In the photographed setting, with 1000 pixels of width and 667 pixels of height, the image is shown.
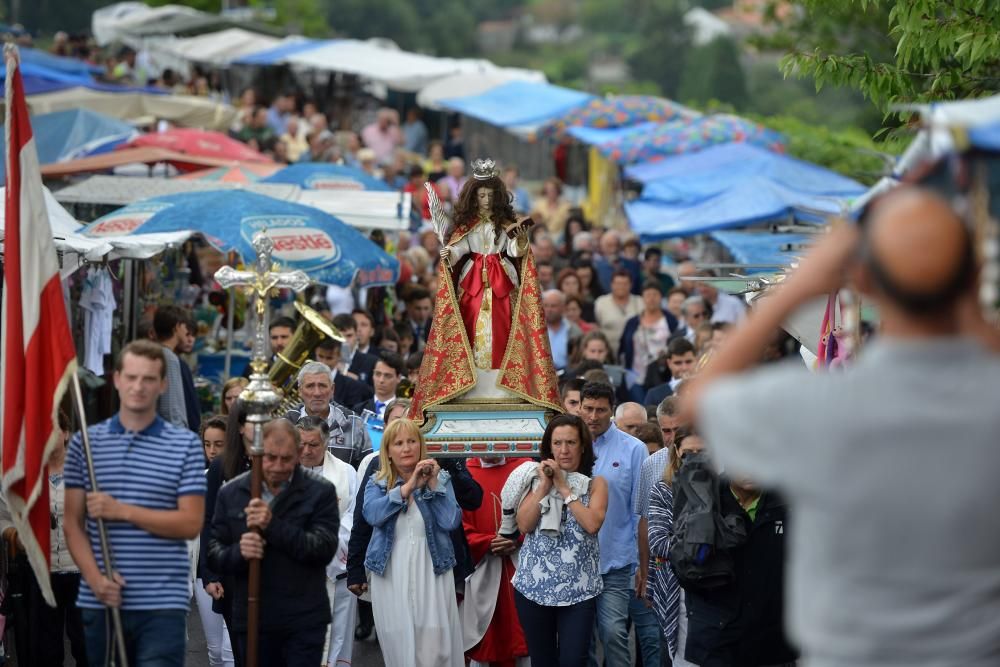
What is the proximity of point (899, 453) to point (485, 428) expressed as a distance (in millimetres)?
6883

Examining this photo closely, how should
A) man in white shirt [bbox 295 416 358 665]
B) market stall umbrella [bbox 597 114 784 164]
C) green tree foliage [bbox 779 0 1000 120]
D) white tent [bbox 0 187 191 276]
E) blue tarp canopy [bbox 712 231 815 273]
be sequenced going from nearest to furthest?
1. man in white shirt [bbox 295 416 358 665]
2. green tree foliage [bbox 779 0 1000 120]
3. white tent [bbox 0 187 191 276]
4. blue tarp canopy [bbox 712 231 815 273]
5. market stall umbrella [bbox 597 114 784 164]

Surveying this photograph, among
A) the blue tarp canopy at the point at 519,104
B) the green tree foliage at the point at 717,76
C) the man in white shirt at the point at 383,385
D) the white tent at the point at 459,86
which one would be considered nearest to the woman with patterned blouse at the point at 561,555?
the man in white shirt at the point at 383,385

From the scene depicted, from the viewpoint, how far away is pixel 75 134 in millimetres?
21609

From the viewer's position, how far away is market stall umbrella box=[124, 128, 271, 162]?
20797 millimetres

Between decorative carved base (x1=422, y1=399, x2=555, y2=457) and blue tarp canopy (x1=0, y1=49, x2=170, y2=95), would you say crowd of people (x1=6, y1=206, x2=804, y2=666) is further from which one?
blue tarp canopy (x1=0, y1=49, x2=170, y2=95)

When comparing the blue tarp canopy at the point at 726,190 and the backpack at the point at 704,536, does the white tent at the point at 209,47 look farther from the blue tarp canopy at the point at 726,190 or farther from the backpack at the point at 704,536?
the backpack at the point at 704,536

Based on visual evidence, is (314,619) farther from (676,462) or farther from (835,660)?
(835,660)

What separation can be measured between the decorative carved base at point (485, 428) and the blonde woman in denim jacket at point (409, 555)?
1421 millimetres

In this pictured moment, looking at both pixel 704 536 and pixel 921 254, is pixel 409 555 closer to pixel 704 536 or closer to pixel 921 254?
pixel 704 536

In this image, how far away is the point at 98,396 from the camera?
1330 centimetres

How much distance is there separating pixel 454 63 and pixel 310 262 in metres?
24.5

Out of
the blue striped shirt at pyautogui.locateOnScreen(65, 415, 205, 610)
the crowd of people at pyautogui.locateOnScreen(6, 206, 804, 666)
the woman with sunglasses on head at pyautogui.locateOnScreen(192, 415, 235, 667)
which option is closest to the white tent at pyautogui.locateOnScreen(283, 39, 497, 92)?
the crowd of people at pyautogui.locateOnScreen(6, 206, 804, 666)

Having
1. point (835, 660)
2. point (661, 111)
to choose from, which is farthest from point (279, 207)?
point (661, 111)

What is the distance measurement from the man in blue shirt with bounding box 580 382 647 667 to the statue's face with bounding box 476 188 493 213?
158 centimetres
